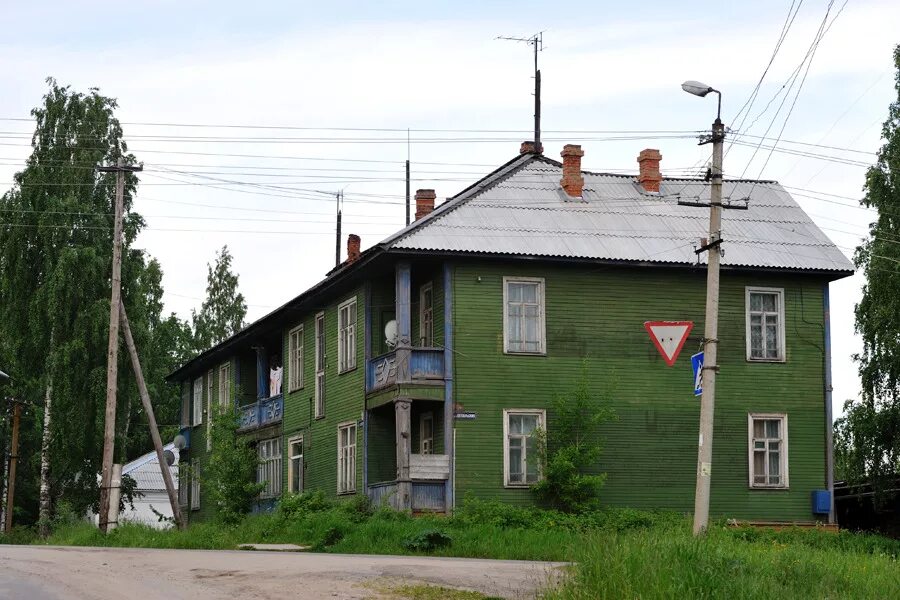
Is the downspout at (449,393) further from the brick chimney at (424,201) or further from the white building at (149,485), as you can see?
the white building at (149,485)

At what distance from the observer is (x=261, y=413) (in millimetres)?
43000

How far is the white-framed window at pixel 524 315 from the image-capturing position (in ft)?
105

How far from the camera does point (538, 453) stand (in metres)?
31.2

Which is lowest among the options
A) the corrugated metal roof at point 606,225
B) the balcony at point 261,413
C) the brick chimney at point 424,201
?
the balcony at point 261,413

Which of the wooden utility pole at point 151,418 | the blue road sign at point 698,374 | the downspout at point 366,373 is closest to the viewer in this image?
the blue road sign at point 698,374

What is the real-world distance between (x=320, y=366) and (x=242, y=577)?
816 inches

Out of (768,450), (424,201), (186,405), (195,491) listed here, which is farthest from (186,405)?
(768,450)

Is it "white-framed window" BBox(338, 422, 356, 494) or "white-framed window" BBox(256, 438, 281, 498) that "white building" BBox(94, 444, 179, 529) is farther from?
"white-framed window" BBox(338, 422, 356, 494)

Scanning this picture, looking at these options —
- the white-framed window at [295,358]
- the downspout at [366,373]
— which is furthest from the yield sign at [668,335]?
the white-framed window at [295,358]

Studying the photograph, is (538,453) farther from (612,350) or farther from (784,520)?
(784,520)

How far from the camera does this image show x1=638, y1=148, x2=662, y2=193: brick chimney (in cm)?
3641

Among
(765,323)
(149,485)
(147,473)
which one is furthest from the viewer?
(147,473)

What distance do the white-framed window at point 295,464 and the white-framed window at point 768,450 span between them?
41.4 ft

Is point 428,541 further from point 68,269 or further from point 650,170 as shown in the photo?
point 68,269
